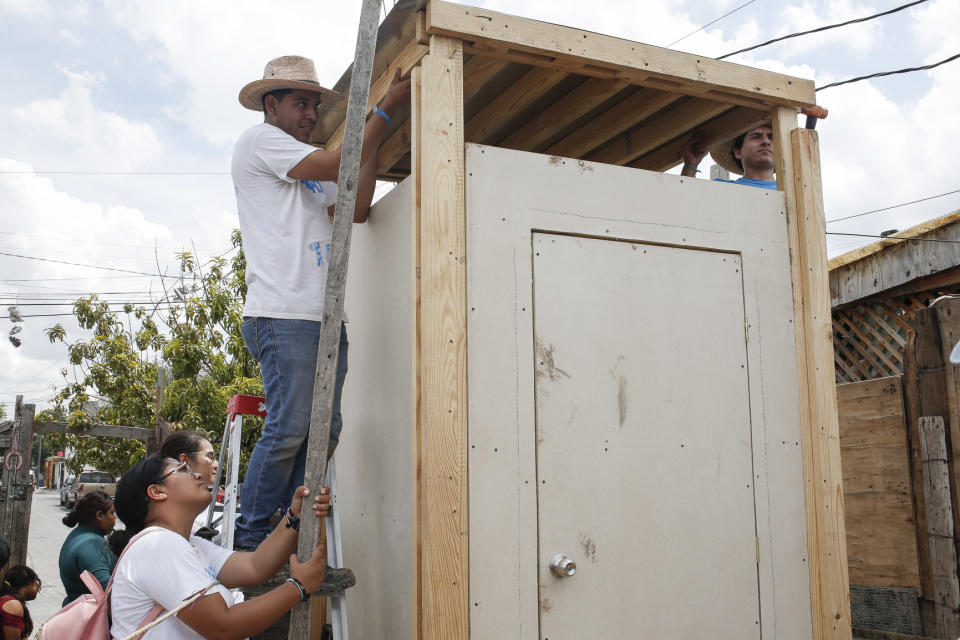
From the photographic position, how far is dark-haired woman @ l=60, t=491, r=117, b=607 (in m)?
5.89

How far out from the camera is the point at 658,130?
4.95 metres

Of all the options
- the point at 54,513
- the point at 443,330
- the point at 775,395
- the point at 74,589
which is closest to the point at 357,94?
the point at 443,330

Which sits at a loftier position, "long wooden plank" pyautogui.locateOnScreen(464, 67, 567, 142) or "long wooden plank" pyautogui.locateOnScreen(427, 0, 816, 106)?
"long wooden plank" pyautogui.locateOnScreen(464, 67, 567, 142)

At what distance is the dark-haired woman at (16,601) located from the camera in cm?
577

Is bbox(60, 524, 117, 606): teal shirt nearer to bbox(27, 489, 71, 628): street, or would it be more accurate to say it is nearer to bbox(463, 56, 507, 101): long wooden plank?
bbox(463, 56, 507, 101): long wooden plank

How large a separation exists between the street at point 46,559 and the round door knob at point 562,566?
10232 mm

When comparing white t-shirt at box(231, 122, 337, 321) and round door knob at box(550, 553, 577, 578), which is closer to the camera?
round door knob at box(550, 553, 577, 578)

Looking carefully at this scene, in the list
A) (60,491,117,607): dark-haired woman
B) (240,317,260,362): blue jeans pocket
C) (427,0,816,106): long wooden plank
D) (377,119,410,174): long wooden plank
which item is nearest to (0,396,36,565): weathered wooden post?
(60,491,117,607): dark-haired woman

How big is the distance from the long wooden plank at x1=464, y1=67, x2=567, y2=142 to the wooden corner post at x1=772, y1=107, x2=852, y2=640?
4.07 feet

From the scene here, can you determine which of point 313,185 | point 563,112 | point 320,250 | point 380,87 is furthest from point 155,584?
point 563,112

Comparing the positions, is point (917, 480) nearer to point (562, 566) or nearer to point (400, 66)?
point (562, 566)

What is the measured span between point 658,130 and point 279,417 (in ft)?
9.93

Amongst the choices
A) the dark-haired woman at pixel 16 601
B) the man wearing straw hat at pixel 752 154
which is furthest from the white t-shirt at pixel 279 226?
the dark-haired woman at pixel 16 601

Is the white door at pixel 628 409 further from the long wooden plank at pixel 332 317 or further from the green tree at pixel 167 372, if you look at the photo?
the green tree at pixel 167 372
